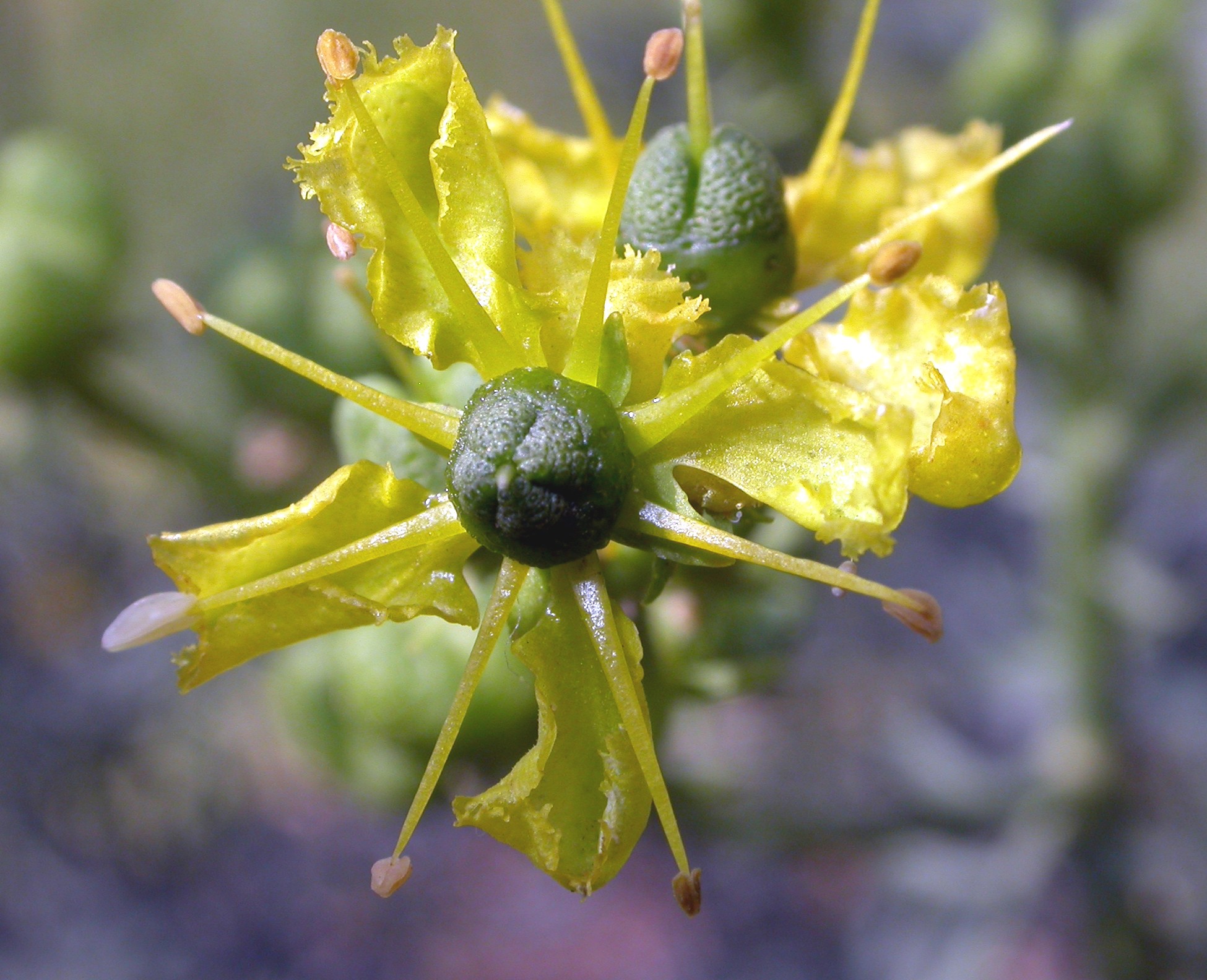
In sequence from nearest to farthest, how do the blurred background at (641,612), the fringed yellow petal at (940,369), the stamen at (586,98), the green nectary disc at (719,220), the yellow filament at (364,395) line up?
1. the fringed yellow petal at (940,369)
2. the yellow filament at (364,395)
3. the green nectary disc at (719,220)
4. the stamen at (586,98)
5. the blurred background at (641,612)

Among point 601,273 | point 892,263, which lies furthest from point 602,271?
point 892,263

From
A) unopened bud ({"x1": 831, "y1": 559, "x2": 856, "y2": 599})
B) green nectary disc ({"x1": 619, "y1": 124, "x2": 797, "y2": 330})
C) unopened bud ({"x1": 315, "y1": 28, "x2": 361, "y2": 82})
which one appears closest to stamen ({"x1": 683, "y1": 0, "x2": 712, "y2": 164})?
green nectary disc ({"x1": 619, "y1": 124, "x2": 797, "y2": 330})

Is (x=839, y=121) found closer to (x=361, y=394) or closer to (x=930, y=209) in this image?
(x=930, y=209)

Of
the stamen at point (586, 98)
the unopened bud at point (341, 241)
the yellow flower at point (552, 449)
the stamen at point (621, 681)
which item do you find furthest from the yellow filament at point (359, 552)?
the stamen at point (586, 98)

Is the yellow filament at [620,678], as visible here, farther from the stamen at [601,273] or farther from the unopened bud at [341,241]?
the unopened bud at [341,241]

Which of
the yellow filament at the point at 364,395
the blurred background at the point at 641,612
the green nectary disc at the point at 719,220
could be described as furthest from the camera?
the blurred background at the point at 641,612

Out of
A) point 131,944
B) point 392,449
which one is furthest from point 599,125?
point 131,944

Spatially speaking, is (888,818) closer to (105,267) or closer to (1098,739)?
(1098,739)

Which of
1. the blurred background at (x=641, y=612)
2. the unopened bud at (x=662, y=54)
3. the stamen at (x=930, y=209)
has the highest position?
the unopened bud at (x=662, y=54)
